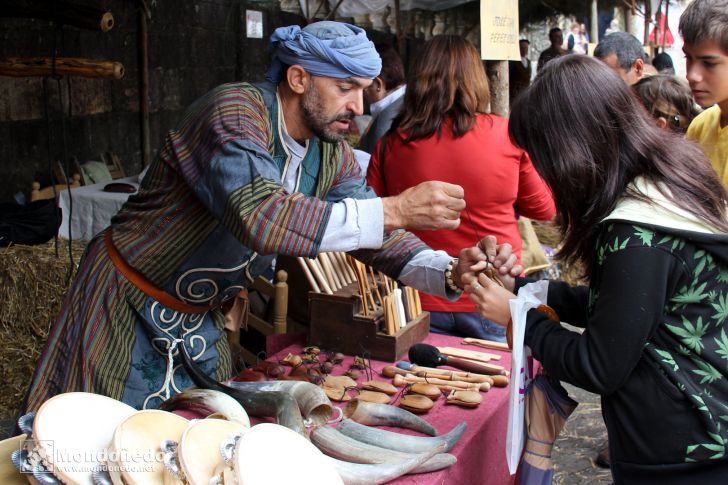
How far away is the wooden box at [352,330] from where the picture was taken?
2.58 meters

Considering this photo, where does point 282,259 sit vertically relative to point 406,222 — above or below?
below

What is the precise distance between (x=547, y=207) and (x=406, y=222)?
5.22 ft

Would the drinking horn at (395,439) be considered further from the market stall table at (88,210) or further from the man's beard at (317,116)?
the market stall table at (88,210)

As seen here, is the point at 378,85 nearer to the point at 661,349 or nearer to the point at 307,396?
the point at 307,396

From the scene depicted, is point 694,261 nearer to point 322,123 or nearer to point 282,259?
point 322,123

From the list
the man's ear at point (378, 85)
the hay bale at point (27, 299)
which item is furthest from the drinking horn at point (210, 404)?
the man's ear at point (378, 85)

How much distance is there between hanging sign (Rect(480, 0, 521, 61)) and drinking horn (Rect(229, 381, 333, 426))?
1.93 metres

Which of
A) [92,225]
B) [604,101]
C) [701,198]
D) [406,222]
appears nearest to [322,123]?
[406,222]

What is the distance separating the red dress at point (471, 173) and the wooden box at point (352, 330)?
505 mm

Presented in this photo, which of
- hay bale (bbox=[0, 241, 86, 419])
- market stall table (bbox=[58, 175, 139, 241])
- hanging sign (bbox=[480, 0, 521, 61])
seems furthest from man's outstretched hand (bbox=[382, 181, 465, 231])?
market stall table (bbox=[58, 175, 139, 241])

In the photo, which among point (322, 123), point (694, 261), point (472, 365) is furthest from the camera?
point (472, 365)

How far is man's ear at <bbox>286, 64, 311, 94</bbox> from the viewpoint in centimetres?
219

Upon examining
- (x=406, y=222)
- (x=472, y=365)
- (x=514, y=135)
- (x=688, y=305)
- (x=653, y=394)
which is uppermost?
(x=514, y=135)

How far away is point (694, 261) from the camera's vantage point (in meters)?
1.59
